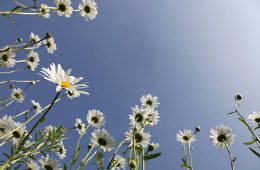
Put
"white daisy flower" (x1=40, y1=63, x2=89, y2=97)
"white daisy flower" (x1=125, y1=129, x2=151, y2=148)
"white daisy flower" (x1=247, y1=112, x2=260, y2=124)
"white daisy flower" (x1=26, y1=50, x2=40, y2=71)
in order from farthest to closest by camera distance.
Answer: "white daisy flower" (x1=26, y1=50, x2=40, y2=71) → "white daisy flower" (x1=247, y1=112, x2=260, y2=124) → "white daisy flower" (x1=125, y1=129, x2=151, y2=148) → "white daisy flower" (x1=40, y1=63, x2=89, y2=97)

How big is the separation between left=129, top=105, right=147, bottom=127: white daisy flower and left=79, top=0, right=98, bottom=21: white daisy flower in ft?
6.82

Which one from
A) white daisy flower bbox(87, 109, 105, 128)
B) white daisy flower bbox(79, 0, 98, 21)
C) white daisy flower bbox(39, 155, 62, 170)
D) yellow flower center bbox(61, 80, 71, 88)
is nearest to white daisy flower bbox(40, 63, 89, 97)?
yellow flower center bbox(61, 80, 71, 88)

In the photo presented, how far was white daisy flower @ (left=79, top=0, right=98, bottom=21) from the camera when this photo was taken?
568 cm

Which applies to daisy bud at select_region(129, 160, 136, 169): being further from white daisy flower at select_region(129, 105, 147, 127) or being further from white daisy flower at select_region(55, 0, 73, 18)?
white daisy flower at select_region(55, 0, 73, 18)

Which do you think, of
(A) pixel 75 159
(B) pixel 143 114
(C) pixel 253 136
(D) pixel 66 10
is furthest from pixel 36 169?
(D) pixel 66 10

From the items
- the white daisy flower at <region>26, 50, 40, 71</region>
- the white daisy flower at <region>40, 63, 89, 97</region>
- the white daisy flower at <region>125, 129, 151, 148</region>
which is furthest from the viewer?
the white daisy flower at <region>26, 50, 40, 71</region>

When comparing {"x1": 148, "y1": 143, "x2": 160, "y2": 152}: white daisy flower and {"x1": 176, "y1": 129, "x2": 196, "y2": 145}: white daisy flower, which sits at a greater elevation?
{"x1": 176, "y1": 129, "x2": 196, "y2": 145}: white daisy flower

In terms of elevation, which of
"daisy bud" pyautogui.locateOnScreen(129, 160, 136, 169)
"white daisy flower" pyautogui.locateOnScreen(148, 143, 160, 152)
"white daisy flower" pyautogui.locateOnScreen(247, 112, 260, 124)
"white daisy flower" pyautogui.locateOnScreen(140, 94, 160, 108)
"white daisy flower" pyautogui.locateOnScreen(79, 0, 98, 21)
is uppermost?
"white daisy flower" pyautogui.locateOnScreen(79, 0, 98, 21)

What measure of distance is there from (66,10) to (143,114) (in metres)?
2.05

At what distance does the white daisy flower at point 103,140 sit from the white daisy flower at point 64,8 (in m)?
1.86

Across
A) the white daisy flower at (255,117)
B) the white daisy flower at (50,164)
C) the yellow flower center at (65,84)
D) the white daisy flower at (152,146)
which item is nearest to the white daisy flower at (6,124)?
the white daisy flower at (50,164)

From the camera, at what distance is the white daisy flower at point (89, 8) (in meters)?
5.68

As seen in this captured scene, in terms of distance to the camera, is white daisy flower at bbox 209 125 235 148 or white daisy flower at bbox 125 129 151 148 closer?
white daisy flower at bbox 125 129 151 148

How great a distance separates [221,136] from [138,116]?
1.06 meters
